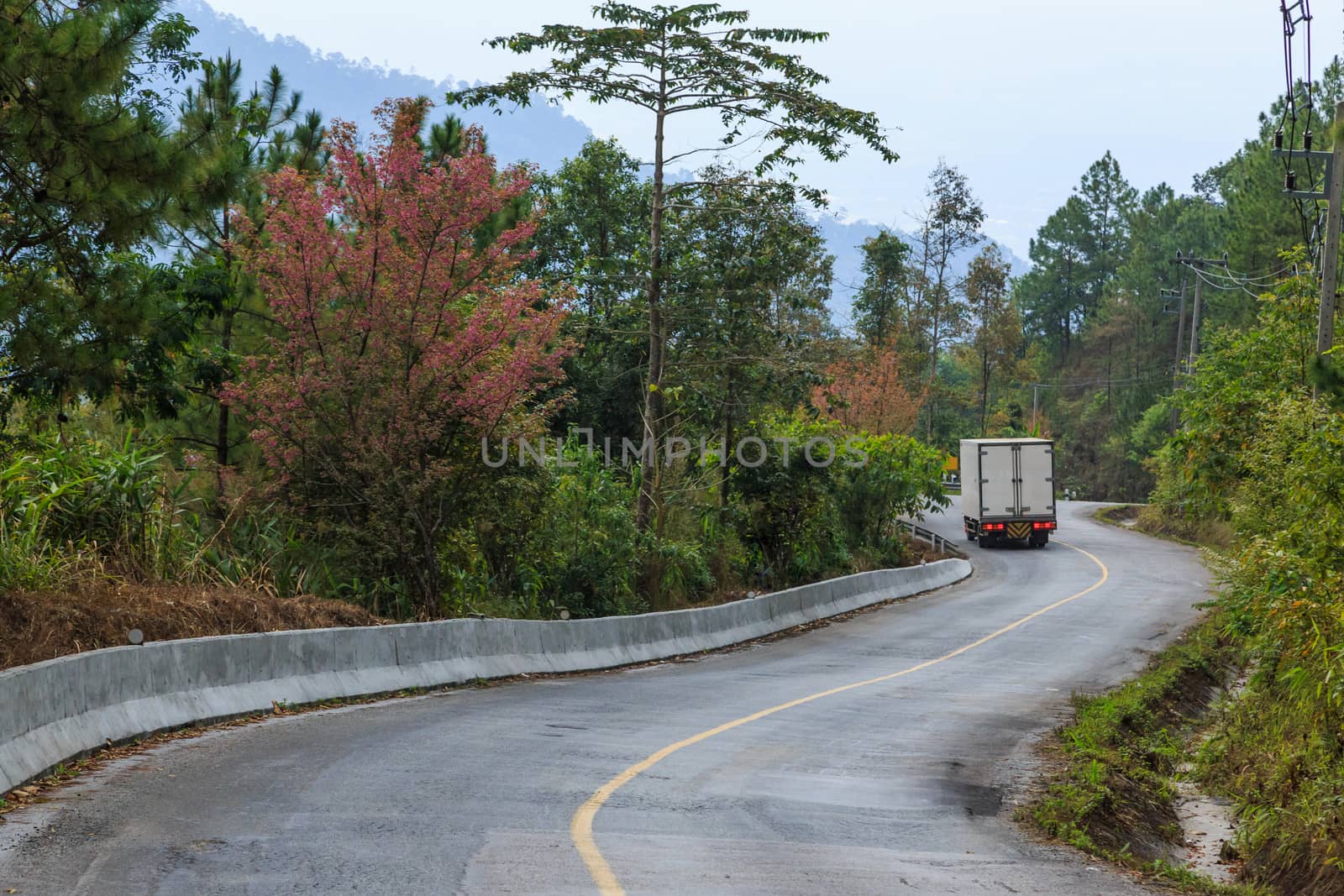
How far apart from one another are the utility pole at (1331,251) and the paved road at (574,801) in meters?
9.40

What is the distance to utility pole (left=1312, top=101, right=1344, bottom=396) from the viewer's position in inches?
925

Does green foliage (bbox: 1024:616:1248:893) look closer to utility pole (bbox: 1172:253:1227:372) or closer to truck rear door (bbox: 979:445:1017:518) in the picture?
truck rear door (bbox: 979:445:1017:518)

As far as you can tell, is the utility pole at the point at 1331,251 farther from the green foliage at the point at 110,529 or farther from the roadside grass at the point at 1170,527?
the roadside grass at the point at 1170,527

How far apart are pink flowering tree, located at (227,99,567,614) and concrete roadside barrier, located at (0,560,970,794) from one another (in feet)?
5.51

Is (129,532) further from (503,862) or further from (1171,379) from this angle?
(1171,379)

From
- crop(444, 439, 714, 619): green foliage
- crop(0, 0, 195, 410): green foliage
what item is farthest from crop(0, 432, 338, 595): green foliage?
crop(444, 439, 714, 619): green foliage

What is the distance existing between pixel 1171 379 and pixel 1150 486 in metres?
7.73

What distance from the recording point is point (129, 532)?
1388 cm

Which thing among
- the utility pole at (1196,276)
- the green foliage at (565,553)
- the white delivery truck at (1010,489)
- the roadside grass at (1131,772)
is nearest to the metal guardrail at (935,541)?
the white delivery truck at (1010,489)

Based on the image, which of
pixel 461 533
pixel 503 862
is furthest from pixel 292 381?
pixel 503 862

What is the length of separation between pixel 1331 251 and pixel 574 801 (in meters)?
20.7

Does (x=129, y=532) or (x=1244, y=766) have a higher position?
(x=129, y=532)

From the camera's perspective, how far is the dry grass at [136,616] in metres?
10.9

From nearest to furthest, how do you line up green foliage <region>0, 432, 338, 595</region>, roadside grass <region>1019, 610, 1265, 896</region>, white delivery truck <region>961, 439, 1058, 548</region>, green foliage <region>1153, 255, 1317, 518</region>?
roadside grass <region>1019, 610, 1265, 896</region>, green foliage <region>0, 432, 338, 595</region>, green foliage <region>1153, 255, 1317, 518</region>, white delivery truck <region>961, 439, 1058, 548</region>
